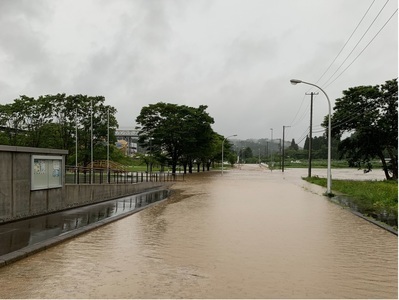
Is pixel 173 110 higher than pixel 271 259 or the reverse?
higher

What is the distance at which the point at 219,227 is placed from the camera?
10523 millimetres

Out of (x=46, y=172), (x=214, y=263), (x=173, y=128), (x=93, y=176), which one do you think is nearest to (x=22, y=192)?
(x=46, y=172)

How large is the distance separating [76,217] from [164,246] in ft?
14.2

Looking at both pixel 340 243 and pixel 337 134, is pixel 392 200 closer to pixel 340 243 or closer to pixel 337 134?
pixel 340 243

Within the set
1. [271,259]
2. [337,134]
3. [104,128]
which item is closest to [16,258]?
[271,259]

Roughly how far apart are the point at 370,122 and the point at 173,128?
69.6 ft

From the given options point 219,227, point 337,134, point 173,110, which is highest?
point 173,110

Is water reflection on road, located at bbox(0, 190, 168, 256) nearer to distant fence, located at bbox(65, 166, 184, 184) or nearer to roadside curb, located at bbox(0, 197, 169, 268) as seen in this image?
roadside curb, located at bbox(0, 197, 169, 268)

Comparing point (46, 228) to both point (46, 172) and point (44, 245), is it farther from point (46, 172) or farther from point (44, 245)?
point (46, 172)

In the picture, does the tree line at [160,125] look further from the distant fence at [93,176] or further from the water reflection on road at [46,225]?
the water reflection on road at [46,225]

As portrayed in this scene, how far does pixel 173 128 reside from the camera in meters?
43.5

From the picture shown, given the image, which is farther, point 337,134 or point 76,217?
point 337,134

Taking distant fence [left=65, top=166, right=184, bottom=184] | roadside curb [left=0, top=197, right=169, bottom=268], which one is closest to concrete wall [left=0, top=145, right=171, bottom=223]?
distant fence [left=65, top=166, right=184, bottom=184]

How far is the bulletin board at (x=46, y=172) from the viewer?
11156mm
